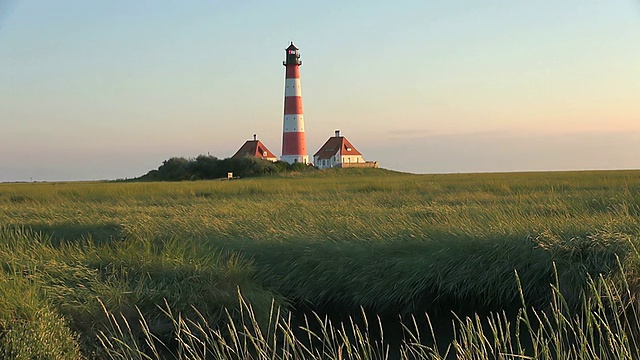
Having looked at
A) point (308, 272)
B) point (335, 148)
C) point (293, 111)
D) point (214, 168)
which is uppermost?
point (293, 111)

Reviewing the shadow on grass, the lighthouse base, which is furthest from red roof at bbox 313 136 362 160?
the shadow on grass

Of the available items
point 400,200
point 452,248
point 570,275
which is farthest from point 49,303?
point 400,200

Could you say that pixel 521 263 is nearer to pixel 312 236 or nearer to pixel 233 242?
pixel 312 236

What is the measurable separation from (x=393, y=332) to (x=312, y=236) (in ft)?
8.37

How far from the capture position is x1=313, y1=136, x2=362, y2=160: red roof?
2039 inches

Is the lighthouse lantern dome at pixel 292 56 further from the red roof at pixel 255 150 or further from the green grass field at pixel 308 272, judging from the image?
the green grass field at pixel 308 272

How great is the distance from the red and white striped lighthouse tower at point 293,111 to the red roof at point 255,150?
25.9ft

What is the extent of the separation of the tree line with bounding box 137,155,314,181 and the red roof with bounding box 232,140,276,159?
8169mm

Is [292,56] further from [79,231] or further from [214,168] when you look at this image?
[79,231]

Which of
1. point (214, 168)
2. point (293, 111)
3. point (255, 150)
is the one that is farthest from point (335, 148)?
point (214, 168)

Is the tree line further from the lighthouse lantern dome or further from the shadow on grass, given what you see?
the shadow on grass

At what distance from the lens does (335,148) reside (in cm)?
5200

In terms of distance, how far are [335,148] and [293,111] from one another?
9978mm

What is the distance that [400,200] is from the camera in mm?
16375
